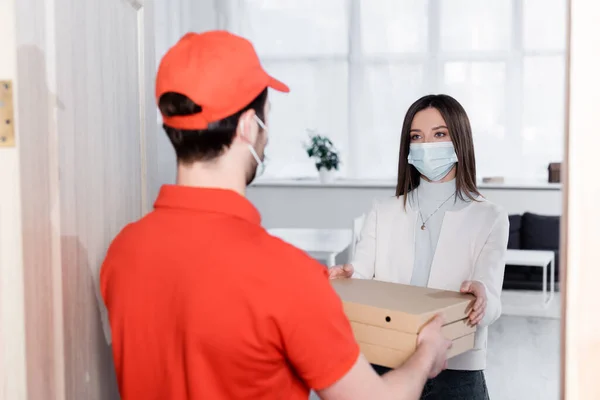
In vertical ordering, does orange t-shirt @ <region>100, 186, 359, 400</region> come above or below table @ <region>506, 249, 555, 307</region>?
above

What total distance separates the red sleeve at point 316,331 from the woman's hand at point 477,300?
20.4 inches

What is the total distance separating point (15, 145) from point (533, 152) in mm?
6085

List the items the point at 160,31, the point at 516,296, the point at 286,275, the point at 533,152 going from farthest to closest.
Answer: the point at 533,152
the point at 516,296
the point at 160,31
the point at 286,275

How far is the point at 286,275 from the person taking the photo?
0.96m

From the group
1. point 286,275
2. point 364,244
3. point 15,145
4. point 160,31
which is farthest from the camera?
point 160,31

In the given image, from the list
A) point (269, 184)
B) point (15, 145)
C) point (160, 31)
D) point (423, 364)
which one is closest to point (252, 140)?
point (15, 145)

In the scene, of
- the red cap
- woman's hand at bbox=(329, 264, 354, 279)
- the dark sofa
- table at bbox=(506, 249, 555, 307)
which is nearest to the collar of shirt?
the red cap

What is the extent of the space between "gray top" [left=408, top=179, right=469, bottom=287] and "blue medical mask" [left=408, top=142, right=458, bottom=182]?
6cm

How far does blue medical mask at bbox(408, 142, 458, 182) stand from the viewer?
1894 mm

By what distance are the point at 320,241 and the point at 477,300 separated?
9.82 ft

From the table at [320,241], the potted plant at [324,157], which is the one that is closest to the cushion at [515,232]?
the potted plant at [324,157]

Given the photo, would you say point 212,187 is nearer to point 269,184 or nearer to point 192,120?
point 192,120

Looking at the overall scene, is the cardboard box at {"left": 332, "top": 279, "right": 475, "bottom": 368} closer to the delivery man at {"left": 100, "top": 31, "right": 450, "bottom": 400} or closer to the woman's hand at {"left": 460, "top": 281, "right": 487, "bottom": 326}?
the woman's hand at {"left": 460, "top": 281, "right": 487, "bottom": 326}

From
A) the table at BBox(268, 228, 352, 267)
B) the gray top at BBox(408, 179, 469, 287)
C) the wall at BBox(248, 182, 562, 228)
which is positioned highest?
the gray top at BBox(408, 179, 469, 287)
